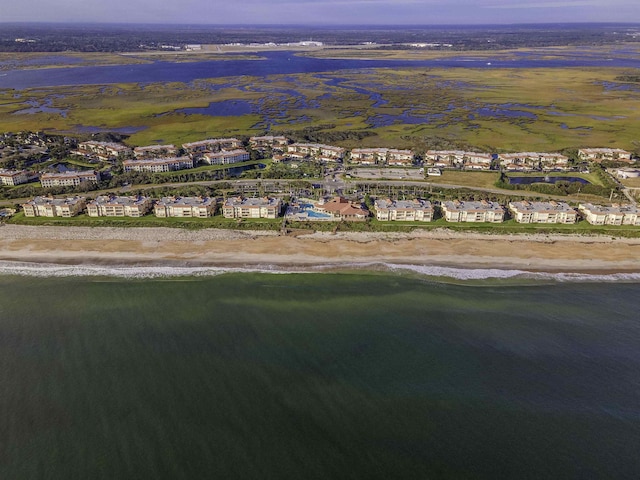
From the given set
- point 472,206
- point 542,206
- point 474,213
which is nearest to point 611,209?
point 542,206

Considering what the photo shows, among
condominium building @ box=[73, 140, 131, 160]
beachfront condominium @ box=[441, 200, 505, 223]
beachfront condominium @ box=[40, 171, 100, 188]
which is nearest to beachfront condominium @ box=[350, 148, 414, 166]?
beachfront condominium @ box=[441, 200, 505, 223]

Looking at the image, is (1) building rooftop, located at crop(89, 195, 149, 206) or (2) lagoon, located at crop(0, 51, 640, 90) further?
(2) lagoon, located at crop(0, 51, 640, 90)

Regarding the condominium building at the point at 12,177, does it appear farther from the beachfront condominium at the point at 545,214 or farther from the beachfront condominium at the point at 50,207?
the beachfront condominium at the point at 545,214

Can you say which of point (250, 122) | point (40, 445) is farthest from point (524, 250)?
point (250, 122)

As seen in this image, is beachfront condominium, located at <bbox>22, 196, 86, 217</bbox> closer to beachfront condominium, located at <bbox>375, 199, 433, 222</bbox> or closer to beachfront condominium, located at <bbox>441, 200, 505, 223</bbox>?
beachfront condominium, located at <bbox>375, 199, 433, 222</bbox>

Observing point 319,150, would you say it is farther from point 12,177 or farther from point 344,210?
point 12,177
